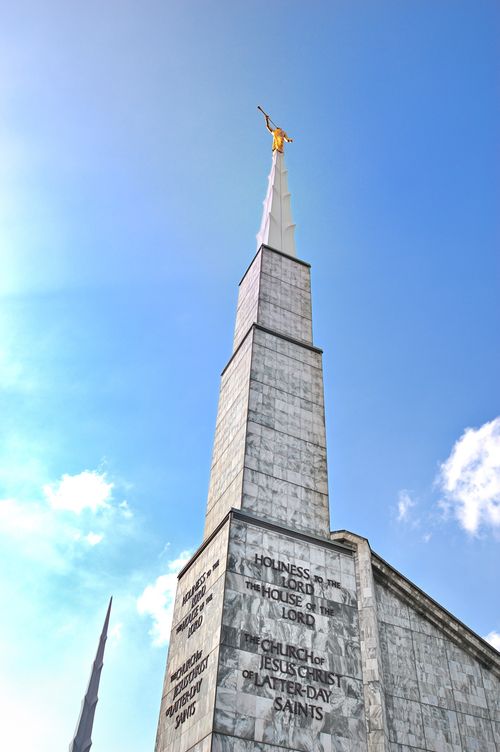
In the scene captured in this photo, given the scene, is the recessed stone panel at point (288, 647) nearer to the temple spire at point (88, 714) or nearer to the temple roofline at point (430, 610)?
the temple roofline at point (430, 610)

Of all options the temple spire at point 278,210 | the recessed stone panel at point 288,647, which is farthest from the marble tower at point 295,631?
the temple spire at point 278,210

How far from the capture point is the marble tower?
723 inches

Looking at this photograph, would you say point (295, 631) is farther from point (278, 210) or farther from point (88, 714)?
point (278, 210)

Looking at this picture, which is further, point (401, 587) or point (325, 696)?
point (401, 587)

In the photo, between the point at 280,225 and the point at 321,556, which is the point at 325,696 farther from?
the point at 280,225

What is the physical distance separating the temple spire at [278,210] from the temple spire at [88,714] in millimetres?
A: 29276

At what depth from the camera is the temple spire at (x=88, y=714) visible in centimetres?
755

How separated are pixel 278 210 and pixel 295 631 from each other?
26.2 meters

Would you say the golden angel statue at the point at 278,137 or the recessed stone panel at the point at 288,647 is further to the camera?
the golden angel statue at the point at 278,137

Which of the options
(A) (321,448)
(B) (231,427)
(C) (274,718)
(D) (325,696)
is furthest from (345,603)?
(B) (231,427)

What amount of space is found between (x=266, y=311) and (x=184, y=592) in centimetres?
1359

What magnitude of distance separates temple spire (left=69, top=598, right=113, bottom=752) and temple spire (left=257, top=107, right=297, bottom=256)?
29276 millimetres

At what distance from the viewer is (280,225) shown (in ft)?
123

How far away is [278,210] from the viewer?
3869 cm
